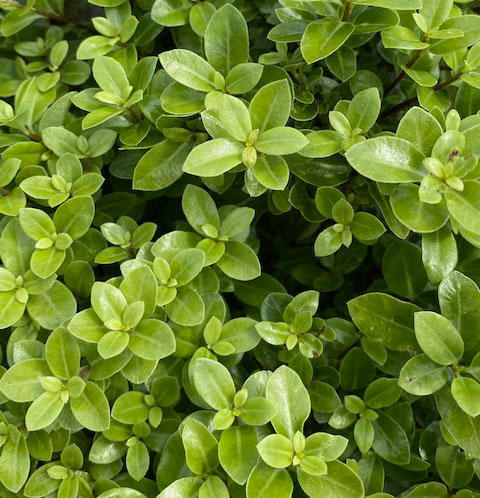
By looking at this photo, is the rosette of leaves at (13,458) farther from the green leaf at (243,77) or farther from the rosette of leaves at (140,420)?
the green leaf at (243,77)

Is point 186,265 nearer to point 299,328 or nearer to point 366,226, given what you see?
point 299,328

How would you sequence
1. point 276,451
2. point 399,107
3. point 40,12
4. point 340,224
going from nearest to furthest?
point 276,451, point 340,224, point 399,107, point 40,12

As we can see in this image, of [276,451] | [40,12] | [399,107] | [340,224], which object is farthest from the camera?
[40,12]

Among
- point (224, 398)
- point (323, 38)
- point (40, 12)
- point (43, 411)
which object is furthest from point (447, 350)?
point (40, 12)

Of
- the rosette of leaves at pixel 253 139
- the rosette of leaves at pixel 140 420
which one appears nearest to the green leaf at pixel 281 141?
the rosette of leaves at pixel 253 139

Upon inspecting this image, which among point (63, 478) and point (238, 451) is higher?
point (238, 451)

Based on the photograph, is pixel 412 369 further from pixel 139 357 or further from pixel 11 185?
pixel 11 185

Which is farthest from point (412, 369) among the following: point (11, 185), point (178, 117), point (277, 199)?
point (11, 185)
